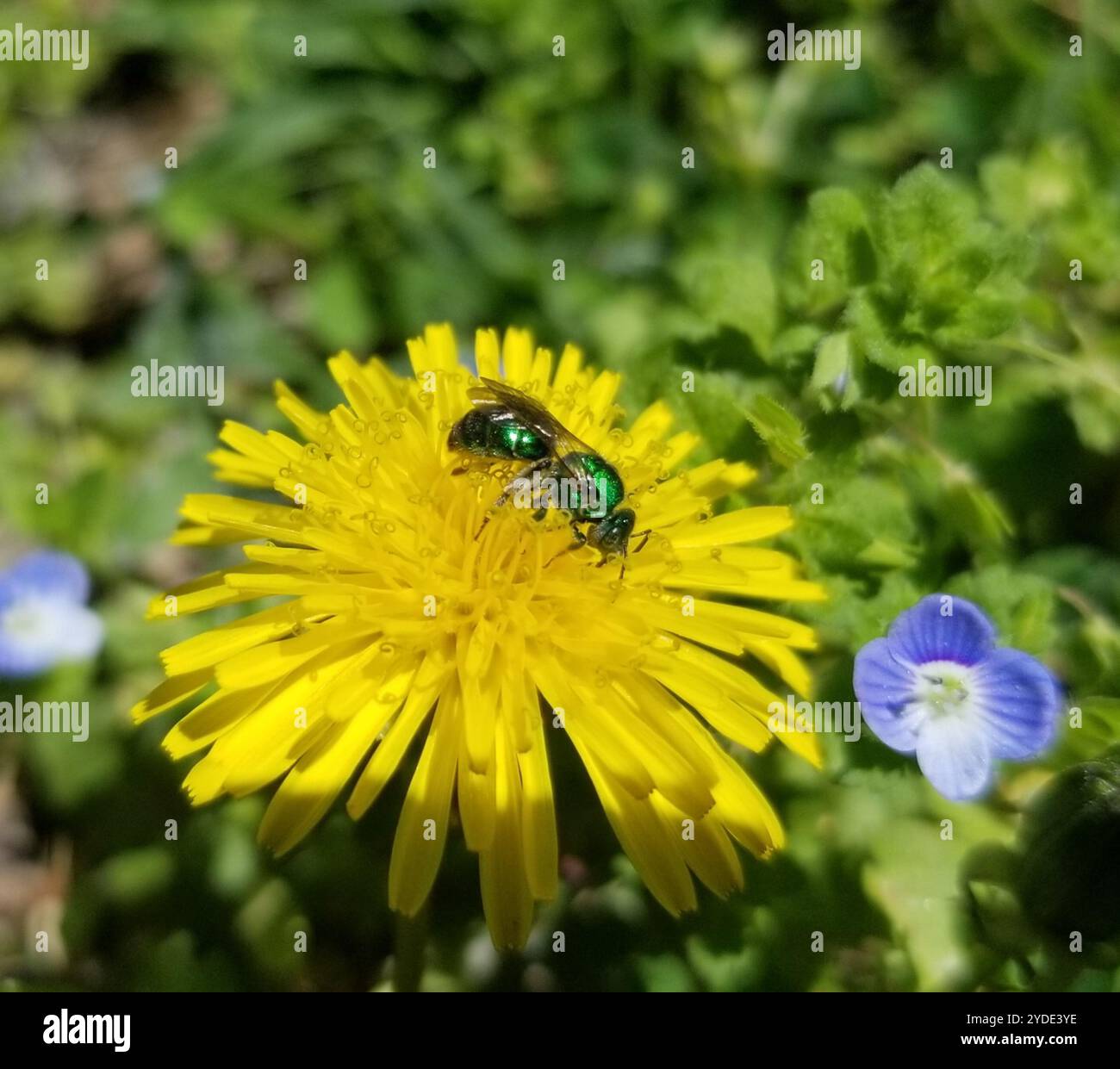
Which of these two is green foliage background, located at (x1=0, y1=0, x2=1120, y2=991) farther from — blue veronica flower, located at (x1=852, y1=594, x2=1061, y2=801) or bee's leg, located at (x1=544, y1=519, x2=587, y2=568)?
bee's leg, located at (x1=544, y1=519, x2=587, y2=568)

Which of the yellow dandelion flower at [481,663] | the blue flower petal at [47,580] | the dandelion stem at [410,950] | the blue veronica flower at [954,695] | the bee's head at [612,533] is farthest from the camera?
the blue flower petal at [47,580]

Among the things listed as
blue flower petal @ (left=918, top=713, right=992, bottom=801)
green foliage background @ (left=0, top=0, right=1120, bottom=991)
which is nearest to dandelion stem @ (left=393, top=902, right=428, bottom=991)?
green foliage background @ (left=0, top=0, right=1120, bottom=991)

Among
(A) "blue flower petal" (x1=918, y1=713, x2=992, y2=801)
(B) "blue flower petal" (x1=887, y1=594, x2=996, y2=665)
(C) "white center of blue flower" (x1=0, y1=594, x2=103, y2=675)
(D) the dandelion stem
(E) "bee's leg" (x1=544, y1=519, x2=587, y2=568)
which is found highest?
(E) "bee's leg" (x1=544, y1=519, x2=587, y2=568)

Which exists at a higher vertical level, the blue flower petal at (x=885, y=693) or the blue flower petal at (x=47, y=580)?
the blue flower petal at (x=47, y=580)

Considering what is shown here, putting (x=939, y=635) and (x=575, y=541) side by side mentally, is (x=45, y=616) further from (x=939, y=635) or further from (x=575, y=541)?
(x=939, y=635)

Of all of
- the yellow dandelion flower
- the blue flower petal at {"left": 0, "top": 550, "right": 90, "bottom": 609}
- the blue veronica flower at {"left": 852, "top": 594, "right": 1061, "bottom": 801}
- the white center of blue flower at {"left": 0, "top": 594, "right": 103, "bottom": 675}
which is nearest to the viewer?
the yellow dandelion flower

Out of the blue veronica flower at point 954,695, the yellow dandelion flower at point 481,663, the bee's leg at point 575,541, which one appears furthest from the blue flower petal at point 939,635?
the bee's leg at point 575,541

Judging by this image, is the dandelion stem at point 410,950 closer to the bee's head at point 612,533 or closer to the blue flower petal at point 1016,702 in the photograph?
the bee's head at point 612,533
